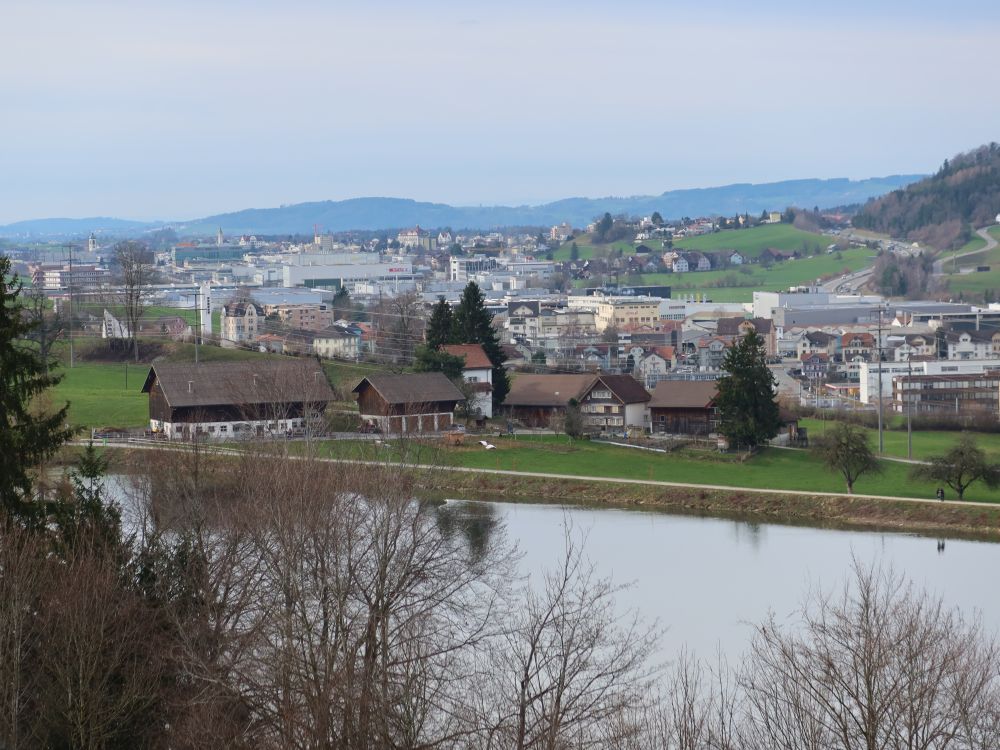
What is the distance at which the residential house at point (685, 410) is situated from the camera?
29094 mm

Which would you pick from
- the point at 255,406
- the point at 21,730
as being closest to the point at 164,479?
the point at 21,730

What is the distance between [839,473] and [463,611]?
1354 centimetres

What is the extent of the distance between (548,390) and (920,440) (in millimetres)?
7230

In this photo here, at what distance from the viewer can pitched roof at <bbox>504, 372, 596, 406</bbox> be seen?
30.9 meters

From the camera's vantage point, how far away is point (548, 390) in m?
31.4

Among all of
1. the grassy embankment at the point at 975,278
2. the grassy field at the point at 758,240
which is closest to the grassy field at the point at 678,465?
the grassy embankment at the point at 975,278

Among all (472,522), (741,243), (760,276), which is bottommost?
(472,522)

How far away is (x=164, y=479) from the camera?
15.7 meters

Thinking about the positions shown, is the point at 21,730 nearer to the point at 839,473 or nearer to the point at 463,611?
the point at 463,611

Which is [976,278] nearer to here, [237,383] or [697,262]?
[697,262]

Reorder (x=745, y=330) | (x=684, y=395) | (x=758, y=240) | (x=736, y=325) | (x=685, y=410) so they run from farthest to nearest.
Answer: (x=758, y=240), (x=736, y=325), (x=745, y=330), (x=684, y=395), (x=685, y=410)

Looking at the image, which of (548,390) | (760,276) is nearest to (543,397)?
(548,390)

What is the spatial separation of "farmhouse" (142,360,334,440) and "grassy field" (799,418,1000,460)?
9288 mm

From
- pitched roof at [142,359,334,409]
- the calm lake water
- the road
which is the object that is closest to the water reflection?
the calm lake water
